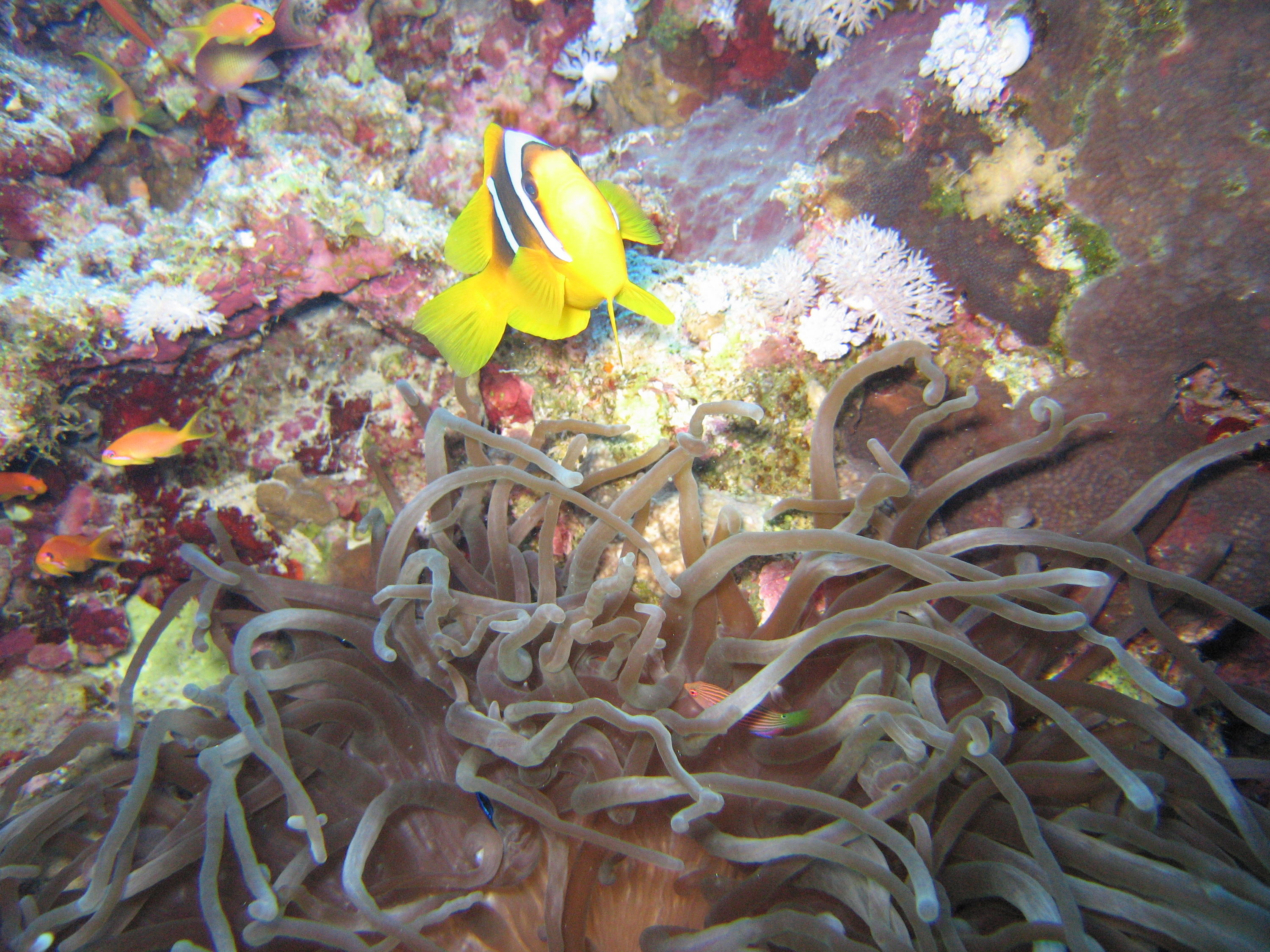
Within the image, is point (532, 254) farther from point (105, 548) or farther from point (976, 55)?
point (105, 548)

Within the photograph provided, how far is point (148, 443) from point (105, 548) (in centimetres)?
67

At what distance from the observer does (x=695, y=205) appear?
8.54 ft

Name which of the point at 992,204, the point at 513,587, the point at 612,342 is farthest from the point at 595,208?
the point at 992,204

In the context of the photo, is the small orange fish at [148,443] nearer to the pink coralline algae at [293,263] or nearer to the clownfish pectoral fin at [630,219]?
the pink coralline algae at [293,263]

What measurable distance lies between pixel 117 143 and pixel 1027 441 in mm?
4642

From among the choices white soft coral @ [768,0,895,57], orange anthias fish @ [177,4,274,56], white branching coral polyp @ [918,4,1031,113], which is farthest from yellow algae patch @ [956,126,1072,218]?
orange anthias fish @ [177,4,274,56]

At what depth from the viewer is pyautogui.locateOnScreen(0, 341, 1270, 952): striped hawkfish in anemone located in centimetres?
118

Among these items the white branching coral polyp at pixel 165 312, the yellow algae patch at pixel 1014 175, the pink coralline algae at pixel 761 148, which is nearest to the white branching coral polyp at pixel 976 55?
the pink coralline algae at pixel 761 148

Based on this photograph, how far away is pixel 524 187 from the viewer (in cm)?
150

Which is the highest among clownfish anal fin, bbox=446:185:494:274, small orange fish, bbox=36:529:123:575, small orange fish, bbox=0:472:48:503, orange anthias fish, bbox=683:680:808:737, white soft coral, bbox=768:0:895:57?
white soft coral, bbox=768:0:895:57

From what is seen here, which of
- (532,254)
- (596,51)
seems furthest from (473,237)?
(596,51)

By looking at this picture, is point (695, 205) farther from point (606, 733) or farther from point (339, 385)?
point (606, 733)

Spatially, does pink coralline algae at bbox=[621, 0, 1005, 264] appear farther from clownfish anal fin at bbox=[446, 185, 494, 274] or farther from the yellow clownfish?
clownfish anal fin at bbox=[446, 185, 494, 274]

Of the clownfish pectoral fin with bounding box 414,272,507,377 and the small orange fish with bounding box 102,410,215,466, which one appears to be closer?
the clownfish pectoral fin with bounding box 414,272,507,377
